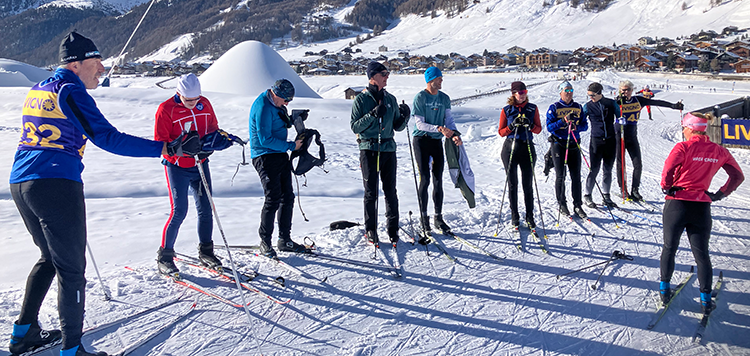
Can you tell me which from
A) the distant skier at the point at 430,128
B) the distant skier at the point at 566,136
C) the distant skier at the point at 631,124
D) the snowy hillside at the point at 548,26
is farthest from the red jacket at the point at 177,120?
the snowy hillside at the point at 548,26

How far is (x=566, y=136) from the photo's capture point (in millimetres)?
5637

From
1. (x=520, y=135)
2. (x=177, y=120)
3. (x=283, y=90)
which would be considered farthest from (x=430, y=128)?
(x=177, y=120)

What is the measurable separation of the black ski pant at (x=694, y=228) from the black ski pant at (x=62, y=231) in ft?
13.2

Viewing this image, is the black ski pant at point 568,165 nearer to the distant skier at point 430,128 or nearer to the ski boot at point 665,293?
the distant skier at point 430,128

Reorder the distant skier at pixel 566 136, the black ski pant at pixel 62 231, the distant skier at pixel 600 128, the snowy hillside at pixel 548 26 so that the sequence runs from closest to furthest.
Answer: the black ski pant at pixel 62 231
the distant skier at pixel 566 136
the distant skier at pixel 600 128
the snowy hillside at pixel 548 26

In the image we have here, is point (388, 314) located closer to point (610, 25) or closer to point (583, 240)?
point (583, 240)

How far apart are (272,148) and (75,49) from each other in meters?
1.74

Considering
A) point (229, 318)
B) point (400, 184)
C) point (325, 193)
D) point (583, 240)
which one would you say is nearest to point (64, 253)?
point (229, 318)

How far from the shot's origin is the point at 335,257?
171 inches

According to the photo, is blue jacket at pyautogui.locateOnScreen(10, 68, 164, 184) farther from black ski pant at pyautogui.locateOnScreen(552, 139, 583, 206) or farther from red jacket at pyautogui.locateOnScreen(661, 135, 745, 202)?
black ski pant at pyautogui.locateOnScreen(552, 139, 583, 206)

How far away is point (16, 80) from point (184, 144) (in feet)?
112

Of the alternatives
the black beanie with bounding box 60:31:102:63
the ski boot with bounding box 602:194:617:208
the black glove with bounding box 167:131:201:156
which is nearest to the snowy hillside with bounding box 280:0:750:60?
the ski boot with bounding box 602:194:617:208

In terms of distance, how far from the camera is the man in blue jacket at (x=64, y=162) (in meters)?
2.30

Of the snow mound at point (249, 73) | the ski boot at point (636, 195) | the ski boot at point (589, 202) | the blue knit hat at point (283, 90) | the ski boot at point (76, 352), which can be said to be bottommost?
the ski boot at point (636, 195)
